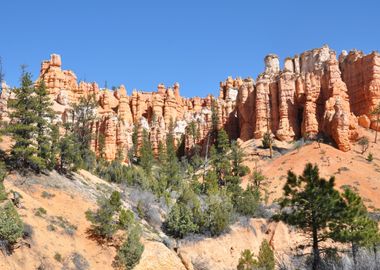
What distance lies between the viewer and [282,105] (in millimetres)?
71375

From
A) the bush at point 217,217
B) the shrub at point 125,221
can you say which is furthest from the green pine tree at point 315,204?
the bush at point 217,217

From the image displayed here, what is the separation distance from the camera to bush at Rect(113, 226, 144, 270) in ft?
104

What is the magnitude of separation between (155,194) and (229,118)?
3508 cm

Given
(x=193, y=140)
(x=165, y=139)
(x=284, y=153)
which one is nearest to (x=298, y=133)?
(x=284, y=153)

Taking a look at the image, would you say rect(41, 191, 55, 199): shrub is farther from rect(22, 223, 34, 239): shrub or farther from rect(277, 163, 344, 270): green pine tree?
rect(277, 163, 344, 270): green pine tree

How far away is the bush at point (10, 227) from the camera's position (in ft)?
87.4

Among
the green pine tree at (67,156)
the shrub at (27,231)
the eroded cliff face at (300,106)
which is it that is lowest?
the shrub at (27,231)

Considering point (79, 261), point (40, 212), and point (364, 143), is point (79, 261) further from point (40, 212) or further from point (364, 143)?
point (364, 143)

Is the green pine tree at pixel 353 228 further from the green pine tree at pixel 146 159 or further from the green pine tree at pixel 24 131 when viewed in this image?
the green pine tree at pixel 146 159

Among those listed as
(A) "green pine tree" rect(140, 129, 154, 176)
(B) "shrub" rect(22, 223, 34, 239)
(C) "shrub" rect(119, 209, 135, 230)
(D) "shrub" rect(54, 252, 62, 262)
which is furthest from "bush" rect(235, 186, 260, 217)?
(B) "shrub" rect(22, 223, 34, 239)

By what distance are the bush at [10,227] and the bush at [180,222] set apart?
49.5ft

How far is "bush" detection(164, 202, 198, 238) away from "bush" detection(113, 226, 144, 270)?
767 centimetres

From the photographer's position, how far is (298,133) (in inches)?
2781

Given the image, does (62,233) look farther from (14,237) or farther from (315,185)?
(315,185)
